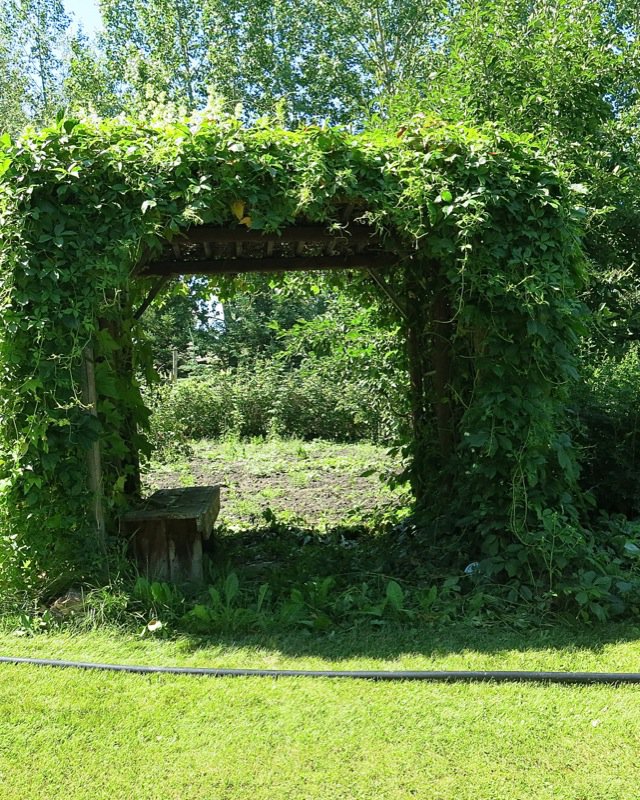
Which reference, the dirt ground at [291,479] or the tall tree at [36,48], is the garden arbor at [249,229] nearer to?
the dirt ground at [291,479]

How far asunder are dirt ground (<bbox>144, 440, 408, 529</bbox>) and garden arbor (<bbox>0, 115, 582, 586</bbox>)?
1643mm

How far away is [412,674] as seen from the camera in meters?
3.43

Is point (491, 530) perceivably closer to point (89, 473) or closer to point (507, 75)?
point (89, 473)

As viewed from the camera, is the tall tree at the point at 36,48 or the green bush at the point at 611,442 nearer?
the green bush at the point at 611,442

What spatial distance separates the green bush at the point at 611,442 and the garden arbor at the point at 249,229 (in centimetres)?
130

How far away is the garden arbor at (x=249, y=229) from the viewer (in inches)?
162

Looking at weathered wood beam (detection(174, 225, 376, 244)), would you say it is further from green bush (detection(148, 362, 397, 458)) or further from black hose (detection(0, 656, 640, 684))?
green bush (detection(148, 362, 397, 458))

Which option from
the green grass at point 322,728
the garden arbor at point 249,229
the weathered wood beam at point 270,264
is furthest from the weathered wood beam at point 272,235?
the green grass at point 322,728

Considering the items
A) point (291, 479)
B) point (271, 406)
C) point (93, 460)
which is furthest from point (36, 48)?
point (93, 460)

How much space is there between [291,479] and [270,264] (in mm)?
3794

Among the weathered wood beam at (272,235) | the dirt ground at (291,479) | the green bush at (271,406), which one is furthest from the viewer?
the green bush at (271,406)

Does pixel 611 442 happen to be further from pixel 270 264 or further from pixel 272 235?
pixel 272 235

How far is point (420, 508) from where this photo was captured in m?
5.95

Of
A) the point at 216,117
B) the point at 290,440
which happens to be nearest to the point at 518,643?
the point at 216,117
